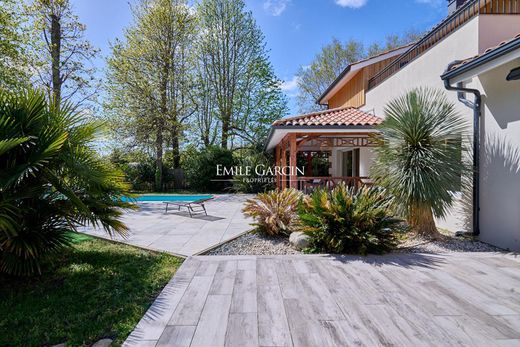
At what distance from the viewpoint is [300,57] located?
2677cm

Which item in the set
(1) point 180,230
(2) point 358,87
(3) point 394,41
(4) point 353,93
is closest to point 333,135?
(2) point 358,87

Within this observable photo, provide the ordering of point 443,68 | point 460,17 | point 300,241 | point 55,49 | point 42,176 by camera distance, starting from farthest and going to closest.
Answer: point 55,49 < point 443,68 < point 460,17 < point 300,241 < point 42,176

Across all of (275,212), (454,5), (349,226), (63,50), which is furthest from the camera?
(63,50)

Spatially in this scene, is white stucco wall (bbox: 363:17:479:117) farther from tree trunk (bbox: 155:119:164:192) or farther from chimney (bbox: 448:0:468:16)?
tree trunk (bbox: 155:119:164:192)

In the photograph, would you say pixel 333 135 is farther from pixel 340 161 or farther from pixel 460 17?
pixel 340 161

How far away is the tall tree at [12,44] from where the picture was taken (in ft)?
36.5

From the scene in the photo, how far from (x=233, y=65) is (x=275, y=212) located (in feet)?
63.7

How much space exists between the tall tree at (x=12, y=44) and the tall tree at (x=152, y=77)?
7.01m

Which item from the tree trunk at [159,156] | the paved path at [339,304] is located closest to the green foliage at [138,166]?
the tree trunk at [159,156]

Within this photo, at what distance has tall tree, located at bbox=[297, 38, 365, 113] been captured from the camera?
2686 centimetres

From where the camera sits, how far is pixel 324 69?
27.6 m

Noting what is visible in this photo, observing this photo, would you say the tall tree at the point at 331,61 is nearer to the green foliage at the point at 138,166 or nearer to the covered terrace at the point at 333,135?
the covered terrace at the point at 333,135

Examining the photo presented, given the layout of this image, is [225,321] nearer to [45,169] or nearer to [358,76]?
[45,169]

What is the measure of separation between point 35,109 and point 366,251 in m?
5.95
